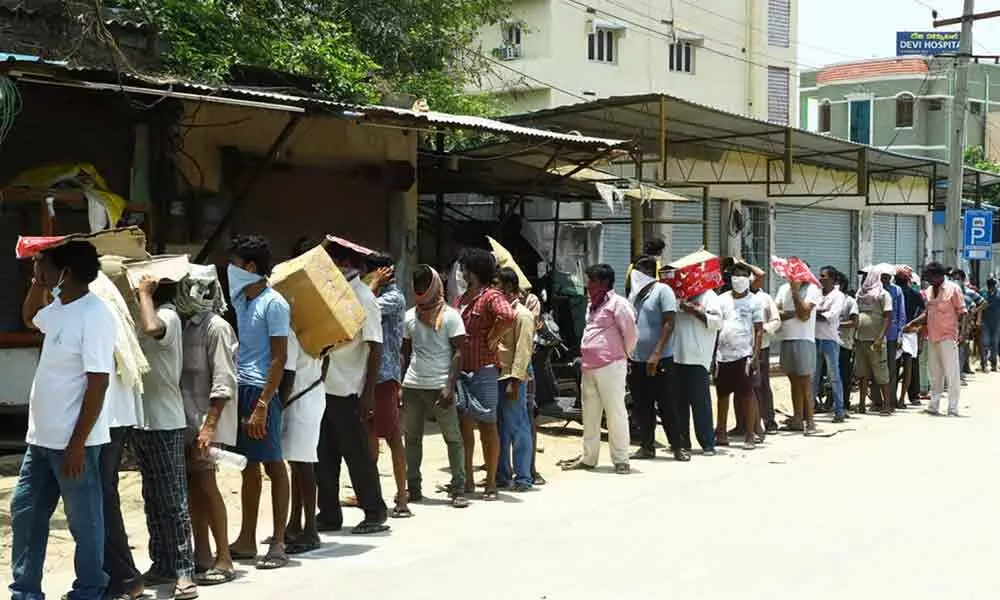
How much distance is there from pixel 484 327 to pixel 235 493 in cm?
220

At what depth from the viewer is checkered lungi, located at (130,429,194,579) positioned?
19.4ft

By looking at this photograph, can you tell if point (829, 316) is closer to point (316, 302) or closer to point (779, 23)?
point (316, 302)

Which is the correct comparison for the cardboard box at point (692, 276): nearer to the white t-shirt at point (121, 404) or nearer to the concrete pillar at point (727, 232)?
the white t-shirt at point (121, 404)

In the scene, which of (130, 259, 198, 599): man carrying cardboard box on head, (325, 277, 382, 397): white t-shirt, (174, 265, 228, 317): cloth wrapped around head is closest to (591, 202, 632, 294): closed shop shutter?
(325, 277, 382, 397): white t-shirt

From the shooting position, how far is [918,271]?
32281 millimetres

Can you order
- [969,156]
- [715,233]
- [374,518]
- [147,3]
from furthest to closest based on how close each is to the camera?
[969,156] < [715,233] < [147,3] < [374,518]

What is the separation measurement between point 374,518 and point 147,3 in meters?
8.34

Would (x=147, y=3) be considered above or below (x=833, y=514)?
above

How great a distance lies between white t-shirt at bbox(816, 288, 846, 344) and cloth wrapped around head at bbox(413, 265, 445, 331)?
6.66 metres

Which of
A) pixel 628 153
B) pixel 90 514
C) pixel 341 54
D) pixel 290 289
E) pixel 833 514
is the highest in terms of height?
pixel 341 54

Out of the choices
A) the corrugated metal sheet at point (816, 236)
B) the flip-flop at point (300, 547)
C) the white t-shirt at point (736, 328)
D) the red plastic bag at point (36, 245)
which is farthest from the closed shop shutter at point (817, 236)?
the red plastic bag at point (36, 245)

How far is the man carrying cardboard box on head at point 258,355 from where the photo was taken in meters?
6.38

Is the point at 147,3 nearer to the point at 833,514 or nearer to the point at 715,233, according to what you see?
the point at 833,514

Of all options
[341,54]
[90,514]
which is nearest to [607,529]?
[90,514]
